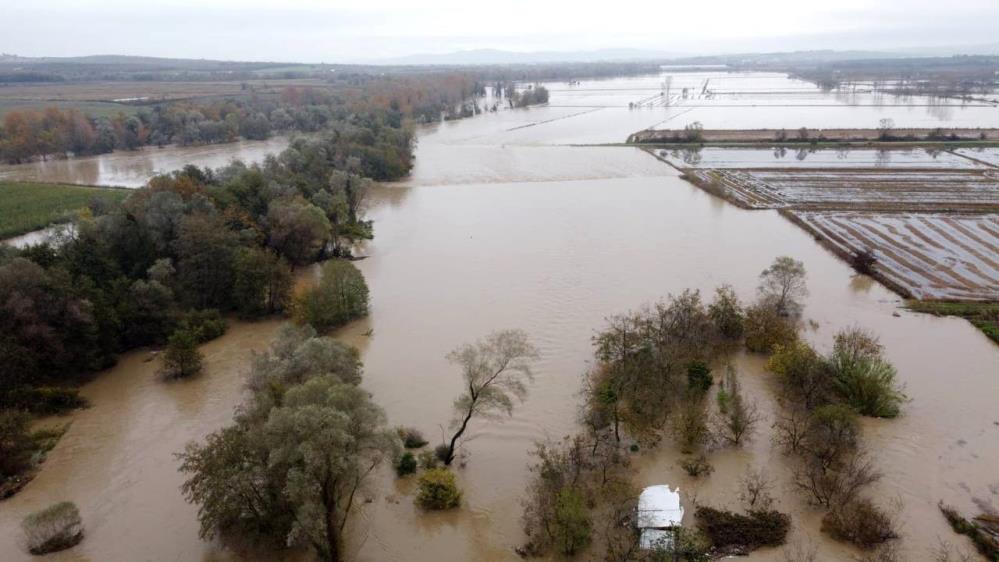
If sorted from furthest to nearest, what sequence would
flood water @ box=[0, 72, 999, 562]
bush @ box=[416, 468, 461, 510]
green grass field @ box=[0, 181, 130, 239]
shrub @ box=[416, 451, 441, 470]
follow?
1. green grass field @ box=[0, 181, 130, 239]
2. shrub @ box=[416, 451, 441, 470]
3. bush @ box=[416, 468, 461, 510]
4. flood water @ box=[0, 72, 999, 562]

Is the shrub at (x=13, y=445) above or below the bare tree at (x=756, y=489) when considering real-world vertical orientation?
above

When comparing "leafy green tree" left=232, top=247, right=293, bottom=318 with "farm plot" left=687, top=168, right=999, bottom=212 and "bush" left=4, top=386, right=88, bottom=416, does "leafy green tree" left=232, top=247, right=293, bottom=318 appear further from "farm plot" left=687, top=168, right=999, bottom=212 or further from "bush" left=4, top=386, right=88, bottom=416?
"farm plot" left=687, top=168, right=999, bottom=212

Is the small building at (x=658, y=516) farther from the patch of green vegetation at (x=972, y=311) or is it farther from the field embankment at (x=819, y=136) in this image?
the field embankment at (x=819, y=136)

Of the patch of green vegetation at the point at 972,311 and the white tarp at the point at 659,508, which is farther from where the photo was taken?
the patch of green vegetation at the point at 972,311

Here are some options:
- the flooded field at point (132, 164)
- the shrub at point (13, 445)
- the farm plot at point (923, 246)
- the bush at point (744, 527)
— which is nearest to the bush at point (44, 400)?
the shrub at point (13, 445)

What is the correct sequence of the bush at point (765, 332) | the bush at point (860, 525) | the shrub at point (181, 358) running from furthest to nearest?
1. the bush at point (765, 332)
2. the shrub at point (181, 358)
3. the bush at point (860, 525)

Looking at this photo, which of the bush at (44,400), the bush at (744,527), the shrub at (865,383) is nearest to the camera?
the bush at (744,527)

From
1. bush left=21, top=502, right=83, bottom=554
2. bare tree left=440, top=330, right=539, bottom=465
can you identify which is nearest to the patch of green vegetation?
bare tree left=440, top=330, right=539, bottom=465
